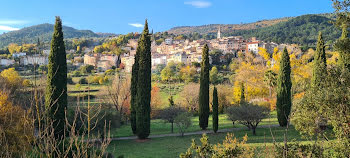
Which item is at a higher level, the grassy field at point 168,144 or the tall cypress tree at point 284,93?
the tall cypress tree at point 284,93

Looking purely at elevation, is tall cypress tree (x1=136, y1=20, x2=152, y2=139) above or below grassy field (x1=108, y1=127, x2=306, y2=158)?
above

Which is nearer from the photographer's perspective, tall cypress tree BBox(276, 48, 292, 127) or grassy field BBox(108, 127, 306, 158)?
grassy field BBox(108, 127, 306, 158)

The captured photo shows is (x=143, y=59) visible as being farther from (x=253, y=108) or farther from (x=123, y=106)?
(x=123, y=106)

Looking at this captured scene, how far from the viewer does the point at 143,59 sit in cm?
1686

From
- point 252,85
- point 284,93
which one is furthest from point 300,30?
point 284,93

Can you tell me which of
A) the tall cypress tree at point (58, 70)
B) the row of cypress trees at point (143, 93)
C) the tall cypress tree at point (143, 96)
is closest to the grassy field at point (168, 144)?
the tall cypress tree at point (143, 96)

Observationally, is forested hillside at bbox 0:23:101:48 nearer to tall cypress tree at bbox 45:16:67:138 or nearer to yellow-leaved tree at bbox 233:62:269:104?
yellow-leaved tree at bbox 233:62:269:104

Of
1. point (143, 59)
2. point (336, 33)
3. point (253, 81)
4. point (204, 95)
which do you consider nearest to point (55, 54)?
point (143, 59)

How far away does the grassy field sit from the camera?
42.7 ft

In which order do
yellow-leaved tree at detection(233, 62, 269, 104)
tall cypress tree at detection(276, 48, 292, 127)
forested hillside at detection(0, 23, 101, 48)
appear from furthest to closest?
1. forested hillside at detection(0, 23, 101, 48)
2. yellow-leaved tree at detection(233, 62, 269, 104)
3. tall cypress tree at detection(276, 48, 292, 127)

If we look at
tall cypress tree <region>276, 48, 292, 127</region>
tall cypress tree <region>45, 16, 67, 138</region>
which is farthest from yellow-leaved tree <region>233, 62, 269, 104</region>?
tall cypress tree <region>45, 16, 67, 138</region>

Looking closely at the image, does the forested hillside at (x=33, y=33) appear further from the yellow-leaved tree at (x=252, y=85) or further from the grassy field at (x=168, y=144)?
the grassy field at (x=168, y=144)

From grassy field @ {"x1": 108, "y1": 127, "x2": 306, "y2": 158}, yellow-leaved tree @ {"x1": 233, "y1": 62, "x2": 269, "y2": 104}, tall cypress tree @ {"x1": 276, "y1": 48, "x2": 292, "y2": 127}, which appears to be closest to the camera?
grassy field @ {"x1": 108, "y1": 127, "x2": 306, "y2": 158}

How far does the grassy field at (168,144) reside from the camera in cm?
1302
